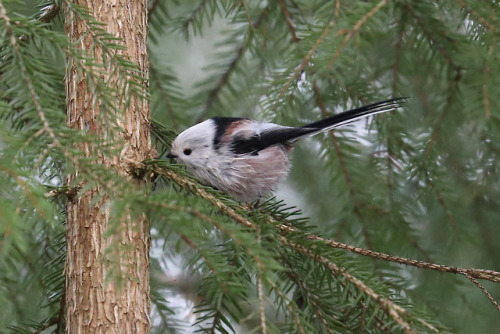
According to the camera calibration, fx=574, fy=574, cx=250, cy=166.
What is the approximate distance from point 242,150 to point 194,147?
0.17 meters

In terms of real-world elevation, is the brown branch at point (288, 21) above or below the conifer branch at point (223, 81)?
above

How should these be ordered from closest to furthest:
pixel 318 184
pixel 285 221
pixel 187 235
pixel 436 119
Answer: pixel 187 235 < pixel 285 221 < pixel 436 119 < pixel 318 184

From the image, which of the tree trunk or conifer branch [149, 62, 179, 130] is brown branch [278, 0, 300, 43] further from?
the tree trunk

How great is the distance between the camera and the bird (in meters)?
1.67

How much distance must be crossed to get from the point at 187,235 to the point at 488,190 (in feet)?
5.85

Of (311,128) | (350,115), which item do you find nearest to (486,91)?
(350,115)

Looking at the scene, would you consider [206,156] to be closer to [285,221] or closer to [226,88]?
[285,221]

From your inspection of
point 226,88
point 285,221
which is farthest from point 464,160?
point 285,221

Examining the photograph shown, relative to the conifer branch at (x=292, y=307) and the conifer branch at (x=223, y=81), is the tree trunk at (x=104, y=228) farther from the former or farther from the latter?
the conifer branch at (x=223, y=81)

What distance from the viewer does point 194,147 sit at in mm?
1679

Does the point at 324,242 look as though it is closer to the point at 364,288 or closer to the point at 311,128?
the point at 364,288

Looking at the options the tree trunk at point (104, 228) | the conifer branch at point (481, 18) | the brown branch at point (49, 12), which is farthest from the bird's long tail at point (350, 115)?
the brown branch at point (49, 12)

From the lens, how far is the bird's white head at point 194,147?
1.66m

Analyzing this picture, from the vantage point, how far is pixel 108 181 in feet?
3.23
